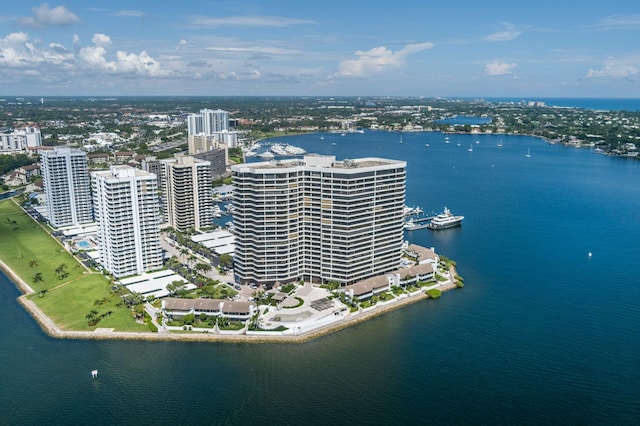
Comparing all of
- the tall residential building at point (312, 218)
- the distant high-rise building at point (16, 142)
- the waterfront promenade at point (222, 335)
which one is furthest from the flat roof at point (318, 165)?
the distant high-rise building at point (16, 142)

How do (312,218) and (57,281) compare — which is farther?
(57,281)

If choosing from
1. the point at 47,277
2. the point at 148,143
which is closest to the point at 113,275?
the point at 47,277

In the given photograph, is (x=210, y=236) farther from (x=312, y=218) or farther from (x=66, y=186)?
(x=66, y=186)

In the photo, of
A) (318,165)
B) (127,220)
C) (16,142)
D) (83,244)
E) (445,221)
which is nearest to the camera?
(318,165)

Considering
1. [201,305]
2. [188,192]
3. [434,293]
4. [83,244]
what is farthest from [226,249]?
[434,293]

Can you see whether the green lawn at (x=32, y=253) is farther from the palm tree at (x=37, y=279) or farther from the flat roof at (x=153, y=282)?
the flat roof at (x=153, y=282)
